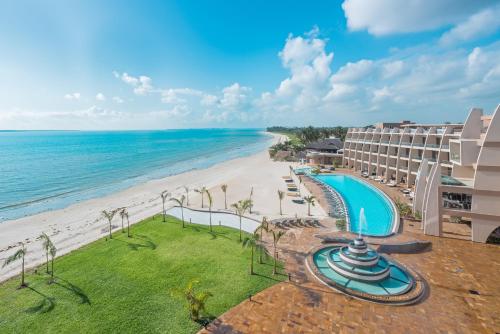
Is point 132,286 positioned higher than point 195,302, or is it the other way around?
point 195,302

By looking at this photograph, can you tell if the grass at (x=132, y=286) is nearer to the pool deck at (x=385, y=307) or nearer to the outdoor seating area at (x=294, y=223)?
the pool deck at (x=385, y=307)

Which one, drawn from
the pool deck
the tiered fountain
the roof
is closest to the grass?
the pool deck

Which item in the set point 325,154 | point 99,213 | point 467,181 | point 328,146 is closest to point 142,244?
point 99,213

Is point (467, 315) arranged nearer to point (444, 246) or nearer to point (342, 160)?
point (444, 246)

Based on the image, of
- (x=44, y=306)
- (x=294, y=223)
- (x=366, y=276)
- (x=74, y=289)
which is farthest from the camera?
(x=294, y=223)

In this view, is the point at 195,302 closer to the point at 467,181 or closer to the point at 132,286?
the point at 132,286

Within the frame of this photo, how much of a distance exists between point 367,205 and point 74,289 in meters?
34.2

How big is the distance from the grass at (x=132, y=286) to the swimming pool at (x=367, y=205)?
14.0m

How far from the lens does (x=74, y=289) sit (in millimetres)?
18516

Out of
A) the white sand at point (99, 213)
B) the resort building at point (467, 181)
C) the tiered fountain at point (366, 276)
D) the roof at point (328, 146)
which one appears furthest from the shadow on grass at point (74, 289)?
the roof at point (328, 146)

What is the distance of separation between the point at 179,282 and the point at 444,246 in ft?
77.0

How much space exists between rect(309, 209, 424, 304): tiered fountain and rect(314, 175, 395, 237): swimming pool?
6914 mm

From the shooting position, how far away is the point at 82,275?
20359 millimetres

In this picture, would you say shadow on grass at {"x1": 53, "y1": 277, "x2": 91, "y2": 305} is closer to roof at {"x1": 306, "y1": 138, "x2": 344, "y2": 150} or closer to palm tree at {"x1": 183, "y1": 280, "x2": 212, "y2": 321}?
palm tree at {"x1": 183, "y1": 280, "x2": 212, "y2": 321}
